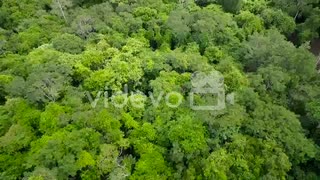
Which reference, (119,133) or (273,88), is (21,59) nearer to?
(119,133)

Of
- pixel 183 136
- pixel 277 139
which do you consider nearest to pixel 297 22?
pixel 277 139

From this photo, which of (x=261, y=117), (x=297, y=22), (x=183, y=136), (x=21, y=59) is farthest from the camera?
(x=297, y=22)

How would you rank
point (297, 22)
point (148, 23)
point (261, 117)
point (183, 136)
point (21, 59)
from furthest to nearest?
point (297, 22), point (148, 23), point (21, 59), point (261, 117), point (183, 136)

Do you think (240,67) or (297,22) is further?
(297,22)

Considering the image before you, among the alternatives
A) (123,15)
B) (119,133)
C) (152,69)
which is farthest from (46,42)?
(119,133)

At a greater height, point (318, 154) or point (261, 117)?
point (261, 117)

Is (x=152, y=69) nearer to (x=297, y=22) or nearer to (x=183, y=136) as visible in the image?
(x=183, y=136)
